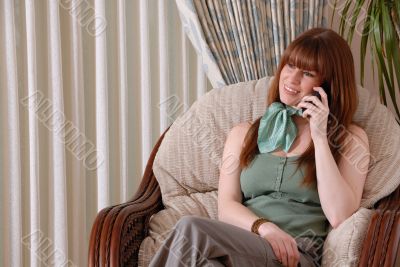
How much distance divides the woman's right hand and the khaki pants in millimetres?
23

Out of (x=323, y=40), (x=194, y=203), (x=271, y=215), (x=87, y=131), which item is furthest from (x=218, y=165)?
(x=87, y=131)

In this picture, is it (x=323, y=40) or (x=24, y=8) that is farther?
(x=24, y=8)

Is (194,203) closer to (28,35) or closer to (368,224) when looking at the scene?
(368,224)

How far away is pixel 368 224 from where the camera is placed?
187cm

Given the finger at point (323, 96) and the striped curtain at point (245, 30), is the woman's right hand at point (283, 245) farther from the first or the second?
the striped curtain at point (245, 30)

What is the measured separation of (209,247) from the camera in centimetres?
173

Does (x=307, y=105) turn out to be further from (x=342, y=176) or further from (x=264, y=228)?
(x=264, y=228)

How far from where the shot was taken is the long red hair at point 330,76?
213 cm

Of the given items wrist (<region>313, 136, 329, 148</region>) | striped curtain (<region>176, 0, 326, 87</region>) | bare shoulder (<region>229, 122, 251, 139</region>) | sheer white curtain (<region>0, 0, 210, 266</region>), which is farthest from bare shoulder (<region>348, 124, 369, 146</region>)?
sheer white curtain (<region>0, 0, 210, 266</region>)

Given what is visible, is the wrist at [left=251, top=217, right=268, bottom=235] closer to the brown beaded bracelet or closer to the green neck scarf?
the brown beaded bracelet

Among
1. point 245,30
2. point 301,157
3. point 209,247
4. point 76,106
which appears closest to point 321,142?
point 301,157

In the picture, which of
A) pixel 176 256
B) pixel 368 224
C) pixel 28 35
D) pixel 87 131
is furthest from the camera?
pixel 87 131

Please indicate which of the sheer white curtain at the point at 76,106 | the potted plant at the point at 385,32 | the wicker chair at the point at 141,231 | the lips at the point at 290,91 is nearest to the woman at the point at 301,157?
the lips at the point at 290,91

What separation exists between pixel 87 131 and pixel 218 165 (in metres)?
0.79
